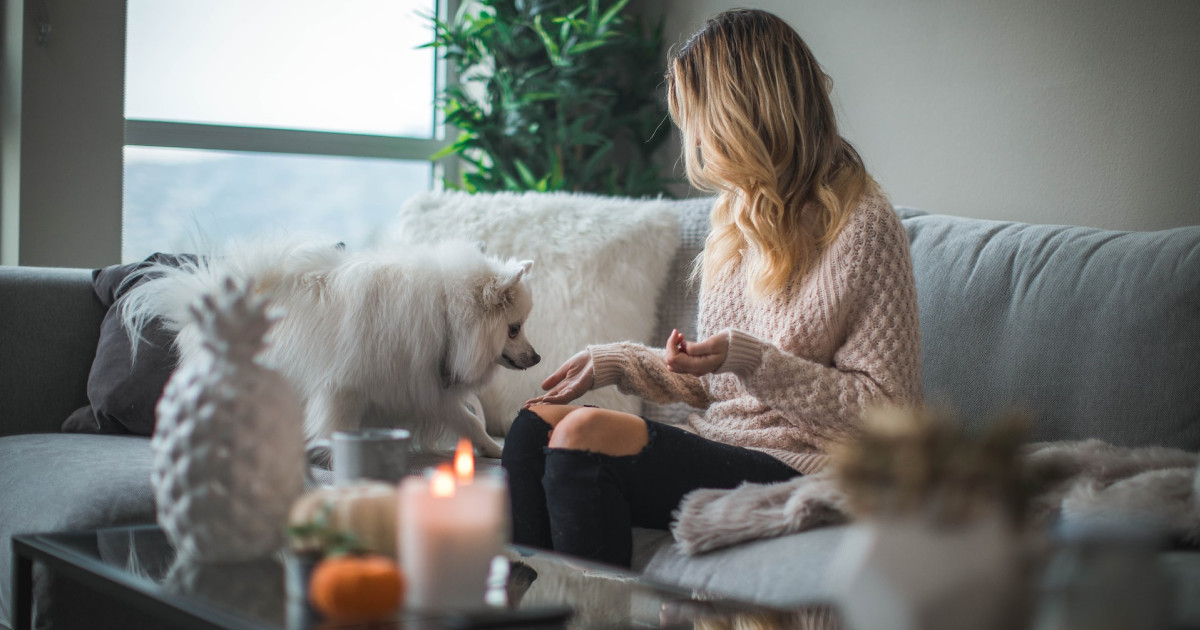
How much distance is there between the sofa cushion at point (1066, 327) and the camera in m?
1.70

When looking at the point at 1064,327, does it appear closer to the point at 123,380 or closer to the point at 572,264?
the point at 572,264

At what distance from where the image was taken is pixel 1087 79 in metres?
2.23

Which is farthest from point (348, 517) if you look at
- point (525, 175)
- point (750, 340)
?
point (525, 175)

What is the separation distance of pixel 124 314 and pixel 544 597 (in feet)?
5.12

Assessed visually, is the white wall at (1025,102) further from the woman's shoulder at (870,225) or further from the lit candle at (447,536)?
the lit candle at (447,536)

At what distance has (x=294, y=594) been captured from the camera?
98cm

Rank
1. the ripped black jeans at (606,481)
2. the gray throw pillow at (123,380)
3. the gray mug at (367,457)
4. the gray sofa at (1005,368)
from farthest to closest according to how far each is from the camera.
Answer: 1. the gray throw pillow at (123,380)
2. the gray sofa at (1005,368)
3. the ripped black jeans at (606,481)
4. the gray mug at (367,457)

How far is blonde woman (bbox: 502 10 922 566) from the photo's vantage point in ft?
5.08

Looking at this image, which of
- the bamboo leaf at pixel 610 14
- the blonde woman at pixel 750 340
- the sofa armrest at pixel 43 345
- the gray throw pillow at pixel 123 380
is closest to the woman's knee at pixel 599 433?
the blonde woman at pixel 750 340

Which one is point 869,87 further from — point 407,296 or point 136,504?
point 136,504

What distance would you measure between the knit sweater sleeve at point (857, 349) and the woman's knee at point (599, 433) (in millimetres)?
183

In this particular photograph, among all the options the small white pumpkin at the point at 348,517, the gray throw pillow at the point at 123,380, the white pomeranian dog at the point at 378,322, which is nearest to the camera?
the small white pumpkin at the point at 348,517

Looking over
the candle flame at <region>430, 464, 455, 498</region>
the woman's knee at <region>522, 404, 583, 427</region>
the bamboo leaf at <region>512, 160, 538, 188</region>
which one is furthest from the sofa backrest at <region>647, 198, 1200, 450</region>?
the bamboo leaf at <region>512, 160, 538, 188</region>

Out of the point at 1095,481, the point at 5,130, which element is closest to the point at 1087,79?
the point at 1095,481
